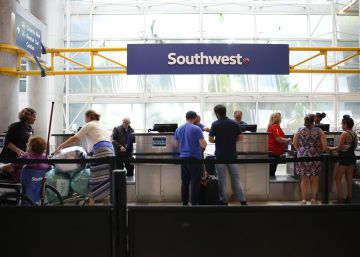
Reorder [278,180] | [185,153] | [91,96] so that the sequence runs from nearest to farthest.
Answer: [185,153]
[278,180]
[91,96]

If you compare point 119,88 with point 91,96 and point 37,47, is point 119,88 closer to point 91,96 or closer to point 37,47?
point 91,96

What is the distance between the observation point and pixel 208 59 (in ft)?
26.2

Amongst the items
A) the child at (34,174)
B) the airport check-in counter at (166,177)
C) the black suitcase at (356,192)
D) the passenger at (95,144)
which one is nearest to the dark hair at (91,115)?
the passenger at (95,144)

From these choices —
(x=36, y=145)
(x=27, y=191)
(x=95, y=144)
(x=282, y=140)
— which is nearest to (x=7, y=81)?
(x=95, y=144)

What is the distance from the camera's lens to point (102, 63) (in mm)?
16531

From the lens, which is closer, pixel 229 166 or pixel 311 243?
pixel 311 243

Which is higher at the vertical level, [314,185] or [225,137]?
[225,137]

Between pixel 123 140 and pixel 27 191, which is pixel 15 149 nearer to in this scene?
pixel 27 191

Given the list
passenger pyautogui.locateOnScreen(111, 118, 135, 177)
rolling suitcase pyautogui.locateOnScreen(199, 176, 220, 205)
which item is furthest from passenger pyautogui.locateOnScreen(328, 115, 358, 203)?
passenger pyautogui.locateOnScreen(111, 118, 135, 177)

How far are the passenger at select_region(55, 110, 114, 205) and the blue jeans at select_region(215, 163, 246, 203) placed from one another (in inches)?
72.8

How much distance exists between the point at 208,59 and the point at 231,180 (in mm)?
2782

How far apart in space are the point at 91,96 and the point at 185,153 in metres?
10.7

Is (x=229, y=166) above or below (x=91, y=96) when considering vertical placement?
below

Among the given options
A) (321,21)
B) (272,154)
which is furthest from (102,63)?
(272,154)
